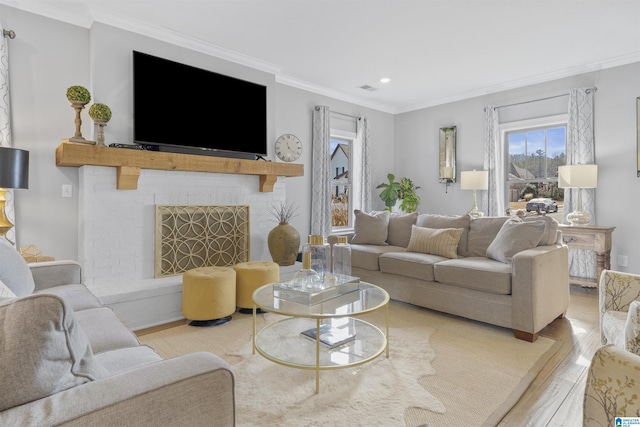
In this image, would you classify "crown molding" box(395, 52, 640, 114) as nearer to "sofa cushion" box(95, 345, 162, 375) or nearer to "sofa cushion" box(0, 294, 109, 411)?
"sofa cushion" box(95, 345, 162, 375)

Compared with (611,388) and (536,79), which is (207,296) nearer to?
(611,388)

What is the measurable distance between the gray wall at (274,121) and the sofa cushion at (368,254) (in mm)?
1124

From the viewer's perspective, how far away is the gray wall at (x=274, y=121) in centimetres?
287

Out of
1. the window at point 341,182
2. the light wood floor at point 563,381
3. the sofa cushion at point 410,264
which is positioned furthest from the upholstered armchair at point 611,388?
the window at point 341,182

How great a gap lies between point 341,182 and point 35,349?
4.92 meters

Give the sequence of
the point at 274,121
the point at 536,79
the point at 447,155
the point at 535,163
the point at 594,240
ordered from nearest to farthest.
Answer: the point at 594,240 < the point at 274,121 < the point at 536,79 < the point at 535,163 < the point at 447,155

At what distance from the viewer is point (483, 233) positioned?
3436 mm

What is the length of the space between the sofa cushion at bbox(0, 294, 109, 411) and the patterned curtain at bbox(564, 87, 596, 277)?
4.82 m

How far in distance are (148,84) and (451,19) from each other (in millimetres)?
2753

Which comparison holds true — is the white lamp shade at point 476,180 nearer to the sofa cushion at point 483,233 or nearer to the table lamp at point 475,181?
the table lamp at point 475,181

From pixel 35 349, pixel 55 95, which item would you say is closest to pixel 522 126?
pixel 55 95

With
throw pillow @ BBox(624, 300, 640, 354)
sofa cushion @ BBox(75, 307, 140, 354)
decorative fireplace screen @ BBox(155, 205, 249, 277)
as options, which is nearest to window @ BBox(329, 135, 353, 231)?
decorative fireplace screen @ BBox(155, 205, 249, 277)

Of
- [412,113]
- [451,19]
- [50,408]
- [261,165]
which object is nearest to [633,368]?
[50,408]

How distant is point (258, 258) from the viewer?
3975 millimetres
